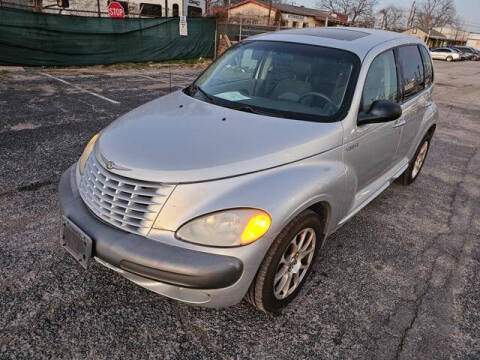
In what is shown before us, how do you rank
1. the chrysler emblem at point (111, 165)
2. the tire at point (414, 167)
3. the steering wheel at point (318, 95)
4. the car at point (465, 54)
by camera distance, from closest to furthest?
1. the chrysler emblem at point (111, 165)
2. the steering wheel at point (318, 95)
3. the tire at point (414, 167)
4. the car at point (465, 54)

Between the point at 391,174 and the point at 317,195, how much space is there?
5.83 feet

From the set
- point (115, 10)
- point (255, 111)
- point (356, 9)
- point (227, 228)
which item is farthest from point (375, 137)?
point (356, 9)

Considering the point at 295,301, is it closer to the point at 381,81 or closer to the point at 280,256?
the point at 280,256

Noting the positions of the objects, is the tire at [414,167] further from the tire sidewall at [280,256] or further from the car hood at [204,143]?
the tire sidewall at [280,256]

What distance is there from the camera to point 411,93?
3779 mm

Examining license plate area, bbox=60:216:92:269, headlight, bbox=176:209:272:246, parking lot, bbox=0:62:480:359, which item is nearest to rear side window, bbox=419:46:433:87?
parking lot, bbox=0:62:480:359

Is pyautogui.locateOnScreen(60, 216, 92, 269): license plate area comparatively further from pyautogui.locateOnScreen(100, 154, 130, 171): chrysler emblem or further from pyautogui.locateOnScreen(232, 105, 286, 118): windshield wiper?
pyautogui.locateOnScreen(232, 105, 286, 118): windshield wiper

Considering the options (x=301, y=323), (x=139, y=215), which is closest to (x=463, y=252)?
(x=301, y=323)

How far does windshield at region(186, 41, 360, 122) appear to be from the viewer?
277 centimetres

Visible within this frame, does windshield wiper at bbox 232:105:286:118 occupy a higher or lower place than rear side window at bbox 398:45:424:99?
lower

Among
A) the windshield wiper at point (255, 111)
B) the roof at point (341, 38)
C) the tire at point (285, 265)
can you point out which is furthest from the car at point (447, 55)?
the tire at point (285, 265)

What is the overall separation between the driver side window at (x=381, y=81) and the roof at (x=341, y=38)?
A: 140 mm

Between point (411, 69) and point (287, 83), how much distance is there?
5.52ft

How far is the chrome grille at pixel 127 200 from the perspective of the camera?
2.01 meters
